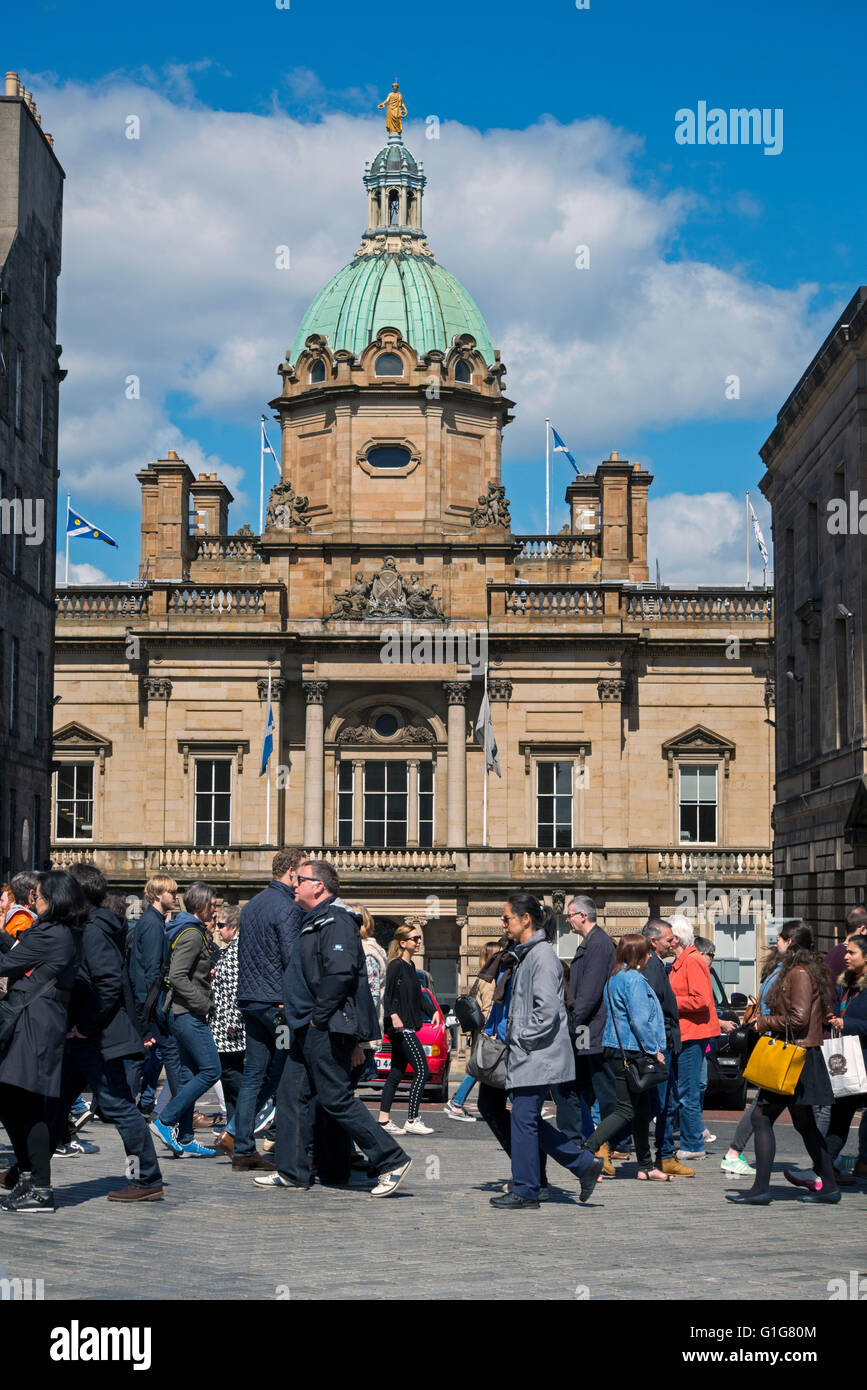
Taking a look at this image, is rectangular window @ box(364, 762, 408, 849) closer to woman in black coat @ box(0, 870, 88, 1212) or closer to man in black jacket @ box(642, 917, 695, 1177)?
man in black jacket @ box(642, 917, 695, 1177)

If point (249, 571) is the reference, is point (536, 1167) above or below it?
below

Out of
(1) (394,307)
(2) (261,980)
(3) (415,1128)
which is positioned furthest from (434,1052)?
(1) (394,307)

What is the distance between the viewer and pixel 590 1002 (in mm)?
15344

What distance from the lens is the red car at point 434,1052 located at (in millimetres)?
23969

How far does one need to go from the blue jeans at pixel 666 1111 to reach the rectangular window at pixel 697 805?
37844 millimetres

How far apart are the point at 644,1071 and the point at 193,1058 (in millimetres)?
3743

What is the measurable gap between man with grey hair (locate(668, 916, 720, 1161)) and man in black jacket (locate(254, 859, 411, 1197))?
383 centimetres

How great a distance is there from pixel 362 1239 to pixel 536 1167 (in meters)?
2.14

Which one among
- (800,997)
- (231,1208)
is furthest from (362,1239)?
(800,997)

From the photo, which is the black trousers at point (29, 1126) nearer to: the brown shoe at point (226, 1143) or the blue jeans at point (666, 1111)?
the brown shoe at point (226, 1143)

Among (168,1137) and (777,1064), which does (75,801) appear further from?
(777,1064)

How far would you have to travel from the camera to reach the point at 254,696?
177 ft

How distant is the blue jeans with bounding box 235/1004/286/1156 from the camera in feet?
48.1

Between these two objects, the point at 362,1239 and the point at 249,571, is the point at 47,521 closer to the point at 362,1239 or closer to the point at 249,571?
the point at 249,571
